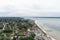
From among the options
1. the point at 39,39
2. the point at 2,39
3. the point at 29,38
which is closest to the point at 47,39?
the point at 39,39

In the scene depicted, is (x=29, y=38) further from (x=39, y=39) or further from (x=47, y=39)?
(x=47, y=39)

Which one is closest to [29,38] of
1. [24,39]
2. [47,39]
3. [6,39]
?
[24,39]

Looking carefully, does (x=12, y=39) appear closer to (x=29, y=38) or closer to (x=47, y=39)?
(x=29, y=38)

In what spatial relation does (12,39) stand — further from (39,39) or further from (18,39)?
(39,39)

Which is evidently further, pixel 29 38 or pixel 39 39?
pixel 39 39

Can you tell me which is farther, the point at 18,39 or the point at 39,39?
the point at 39,39

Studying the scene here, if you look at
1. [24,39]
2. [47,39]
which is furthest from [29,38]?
[47,39]

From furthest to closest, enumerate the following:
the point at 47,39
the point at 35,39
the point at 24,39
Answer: the point at 47,39 < the point at 35,39 < the point at 24,39

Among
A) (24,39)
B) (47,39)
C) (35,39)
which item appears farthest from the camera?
(47,39)
